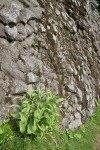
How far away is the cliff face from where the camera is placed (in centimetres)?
707

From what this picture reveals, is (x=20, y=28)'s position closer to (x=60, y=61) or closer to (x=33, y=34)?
(x=33, y=34)

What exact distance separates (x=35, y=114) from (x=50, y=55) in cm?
309

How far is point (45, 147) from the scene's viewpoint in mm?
6570

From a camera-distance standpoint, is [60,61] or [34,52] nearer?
[34,52]

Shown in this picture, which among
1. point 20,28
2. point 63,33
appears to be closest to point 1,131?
point 20,28

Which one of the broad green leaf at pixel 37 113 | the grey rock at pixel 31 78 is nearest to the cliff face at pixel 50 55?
the grey rock at pixel 31 78

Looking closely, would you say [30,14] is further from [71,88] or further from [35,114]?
[35,114]

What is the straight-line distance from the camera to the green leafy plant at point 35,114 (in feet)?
19.9

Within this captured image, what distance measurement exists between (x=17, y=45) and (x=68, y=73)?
2.55m

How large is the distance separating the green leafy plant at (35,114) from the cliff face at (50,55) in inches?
Result: 18.5

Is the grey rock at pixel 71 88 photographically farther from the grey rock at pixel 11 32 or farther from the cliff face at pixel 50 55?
the grey rock at pixel 11 32

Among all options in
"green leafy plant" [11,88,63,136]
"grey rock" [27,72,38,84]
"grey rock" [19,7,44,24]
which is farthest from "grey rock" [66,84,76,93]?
"grey rock" [19,7,44,24]

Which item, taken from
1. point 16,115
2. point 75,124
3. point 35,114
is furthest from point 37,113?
point 75,124

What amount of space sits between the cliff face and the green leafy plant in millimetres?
470
